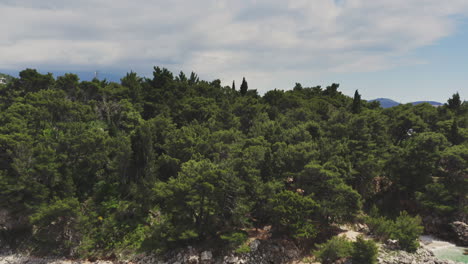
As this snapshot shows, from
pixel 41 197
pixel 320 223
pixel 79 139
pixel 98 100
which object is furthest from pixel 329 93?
pixel 41 197

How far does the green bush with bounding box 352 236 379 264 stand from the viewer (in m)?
23.1

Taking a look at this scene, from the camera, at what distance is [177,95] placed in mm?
52000

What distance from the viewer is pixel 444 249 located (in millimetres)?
28234

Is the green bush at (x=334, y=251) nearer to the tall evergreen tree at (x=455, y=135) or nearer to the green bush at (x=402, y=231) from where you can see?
the green bush at (x=402, y=231)

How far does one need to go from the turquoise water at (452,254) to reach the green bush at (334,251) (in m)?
10.6

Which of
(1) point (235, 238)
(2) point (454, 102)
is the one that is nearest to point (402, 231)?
(1) point (235, 238)

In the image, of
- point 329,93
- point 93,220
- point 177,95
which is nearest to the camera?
point 93,220

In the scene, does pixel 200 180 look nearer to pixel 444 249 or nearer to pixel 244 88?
pixel 444 249

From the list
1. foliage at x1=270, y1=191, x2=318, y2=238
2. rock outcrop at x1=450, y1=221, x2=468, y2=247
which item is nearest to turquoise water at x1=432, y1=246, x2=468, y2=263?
rock outcrop at x1=450, y1=221, x2=468, y2=247

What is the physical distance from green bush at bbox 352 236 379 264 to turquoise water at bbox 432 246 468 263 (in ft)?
30.1

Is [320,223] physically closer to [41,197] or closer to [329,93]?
[41,197]

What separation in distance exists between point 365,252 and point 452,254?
12.0 meters

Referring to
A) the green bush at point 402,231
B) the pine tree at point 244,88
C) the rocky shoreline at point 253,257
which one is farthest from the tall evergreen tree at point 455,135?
the pine tree at point 244,88

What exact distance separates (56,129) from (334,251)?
36803 millimetres
